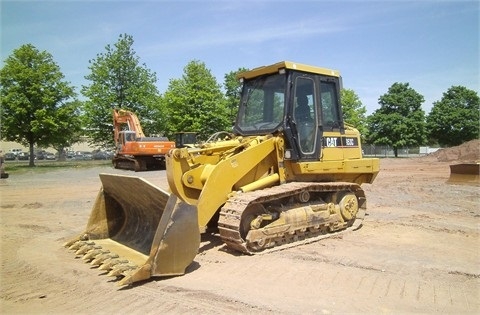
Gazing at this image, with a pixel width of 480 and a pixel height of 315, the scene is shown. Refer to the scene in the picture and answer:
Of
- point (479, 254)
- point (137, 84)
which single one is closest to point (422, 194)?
point (479, 254)

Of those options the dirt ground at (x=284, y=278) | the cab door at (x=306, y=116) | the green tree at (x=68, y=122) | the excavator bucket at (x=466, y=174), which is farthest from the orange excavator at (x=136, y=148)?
the cab door at (x=306, y=116)

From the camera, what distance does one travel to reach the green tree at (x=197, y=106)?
35.2m

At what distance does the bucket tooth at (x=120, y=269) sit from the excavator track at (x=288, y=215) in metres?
1.59

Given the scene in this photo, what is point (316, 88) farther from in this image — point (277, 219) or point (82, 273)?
point (82, 273)

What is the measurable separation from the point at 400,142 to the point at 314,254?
50.2 metres

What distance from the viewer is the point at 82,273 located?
214 inches

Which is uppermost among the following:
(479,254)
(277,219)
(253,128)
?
(253,128)

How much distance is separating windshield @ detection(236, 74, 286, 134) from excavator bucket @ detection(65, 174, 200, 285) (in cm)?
268

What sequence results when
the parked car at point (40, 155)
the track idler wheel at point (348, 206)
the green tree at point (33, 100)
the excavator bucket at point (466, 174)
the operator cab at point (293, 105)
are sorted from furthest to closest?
the parked car at point (40, 155) → the green tree at point (33, 100) → the excavator bucket at point (466, 174) → the track idler wheel at point (348, 206) → the operator cab at point (293, 105)

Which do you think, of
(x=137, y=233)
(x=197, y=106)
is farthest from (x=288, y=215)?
(x=197, y=106)

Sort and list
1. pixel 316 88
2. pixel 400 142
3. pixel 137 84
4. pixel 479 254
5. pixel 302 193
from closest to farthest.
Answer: pixel 479 254, pixel 302 193, pixel 316 88, pixel 137 84, pixel 400 142

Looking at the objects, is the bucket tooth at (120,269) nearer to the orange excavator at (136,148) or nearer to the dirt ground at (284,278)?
the dirt ground at (284,278)

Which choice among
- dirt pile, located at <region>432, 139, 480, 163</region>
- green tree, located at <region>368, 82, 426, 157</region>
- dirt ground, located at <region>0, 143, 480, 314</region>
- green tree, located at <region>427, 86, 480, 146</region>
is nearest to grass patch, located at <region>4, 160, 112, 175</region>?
dirt ground, located at <region>0, 143, 480, 314</region>

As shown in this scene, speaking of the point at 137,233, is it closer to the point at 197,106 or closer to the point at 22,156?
the point at 197,106
